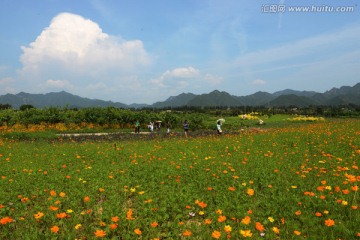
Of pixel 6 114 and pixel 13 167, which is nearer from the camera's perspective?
pixel 13 167

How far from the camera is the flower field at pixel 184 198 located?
5.22 metres

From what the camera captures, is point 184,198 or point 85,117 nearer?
point 184,198

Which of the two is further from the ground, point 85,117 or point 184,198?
point 85,117

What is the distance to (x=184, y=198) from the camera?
6887 millimetres

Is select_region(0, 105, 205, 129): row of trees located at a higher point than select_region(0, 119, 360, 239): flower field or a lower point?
higher

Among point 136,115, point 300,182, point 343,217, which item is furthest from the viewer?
point 136,115

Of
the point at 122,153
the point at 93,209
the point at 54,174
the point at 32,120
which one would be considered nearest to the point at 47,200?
the point at 93,209

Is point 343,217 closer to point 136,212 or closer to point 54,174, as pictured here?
point 136,212

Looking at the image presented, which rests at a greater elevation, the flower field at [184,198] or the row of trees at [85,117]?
the row of trees at [85,117]

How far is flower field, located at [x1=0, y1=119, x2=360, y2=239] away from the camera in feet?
17.1

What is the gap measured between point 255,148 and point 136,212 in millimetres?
8742

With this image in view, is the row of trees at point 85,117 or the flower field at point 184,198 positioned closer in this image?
the flower field at point 184,198

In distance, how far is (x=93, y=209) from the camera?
644cm

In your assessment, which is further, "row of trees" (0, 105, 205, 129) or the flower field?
"row of trees" (0, 105, 205, 129)
